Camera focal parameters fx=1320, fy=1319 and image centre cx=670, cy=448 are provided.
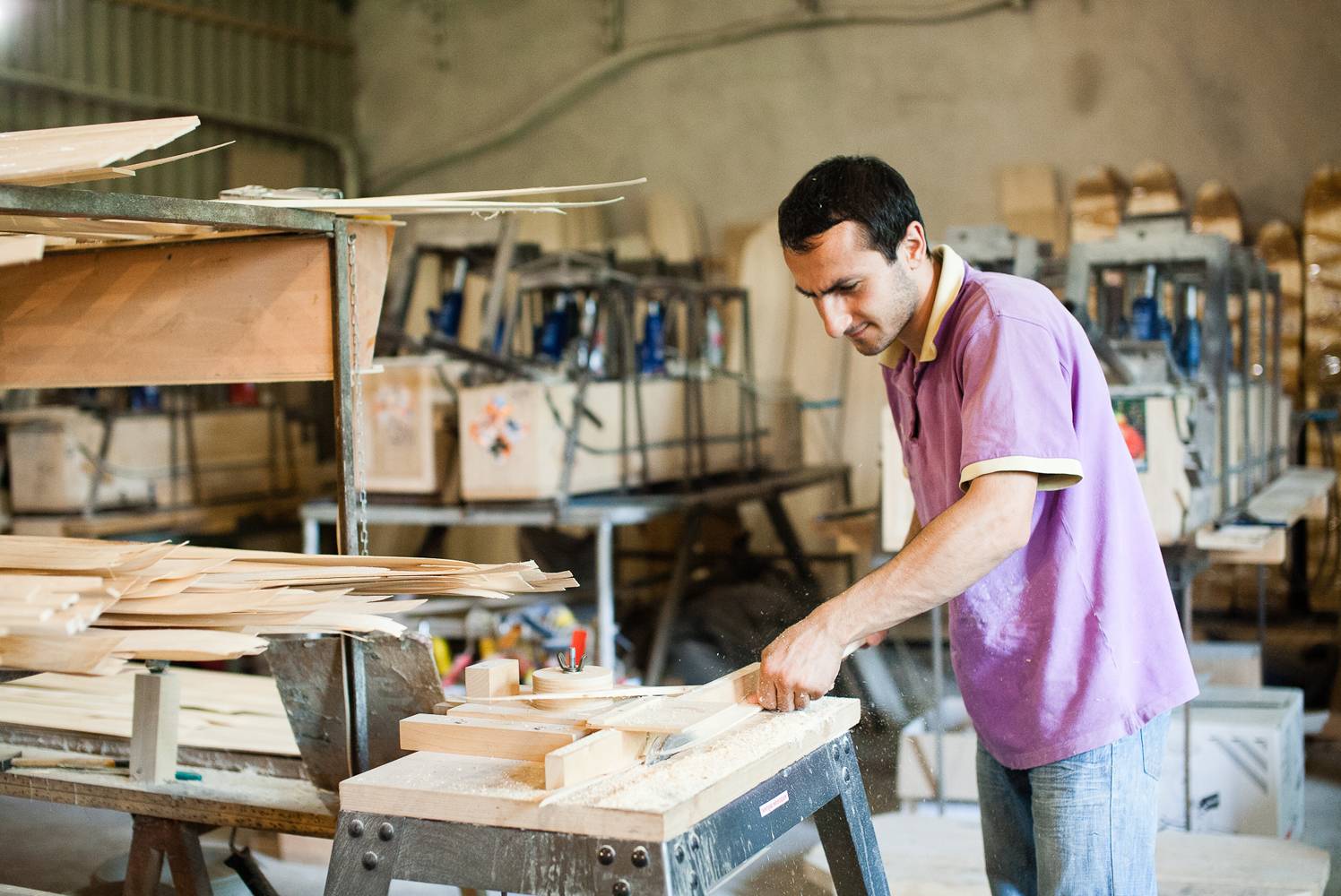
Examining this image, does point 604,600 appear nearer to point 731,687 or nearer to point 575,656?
point 575,656

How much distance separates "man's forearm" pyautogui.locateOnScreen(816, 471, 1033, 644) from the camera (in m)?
1.81

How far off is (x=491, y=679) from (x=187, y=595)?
0.44m

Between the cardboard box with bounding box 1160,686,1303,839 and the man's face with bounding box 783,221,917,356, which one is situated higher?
the man's face with bounding box 783,221,917,356

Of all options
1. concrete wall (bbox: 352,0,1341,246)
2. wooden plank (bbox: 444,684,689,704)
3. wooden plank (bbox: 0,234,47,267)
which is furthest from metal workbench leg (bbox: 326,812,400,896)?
concrete wall (bbox: 352,0,1341,246)

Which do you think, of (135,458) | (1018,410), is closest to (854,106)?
(135,458)

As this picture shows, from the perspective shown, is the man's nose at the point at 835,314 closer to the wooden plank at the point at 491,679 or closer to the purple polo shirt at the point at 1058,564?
the purple polo shirt at the point at 1058,564

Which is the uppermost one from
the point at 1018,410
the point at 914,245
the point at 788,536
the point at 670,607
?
the point at 914,245

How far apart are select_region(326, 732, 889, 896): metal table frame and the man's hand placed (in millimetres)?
90

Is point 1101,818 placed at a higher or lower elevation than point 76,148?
lower

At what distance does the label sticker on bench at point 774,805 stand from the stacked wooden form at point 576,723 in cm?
11

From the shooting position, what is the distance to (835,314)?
80.0 inches

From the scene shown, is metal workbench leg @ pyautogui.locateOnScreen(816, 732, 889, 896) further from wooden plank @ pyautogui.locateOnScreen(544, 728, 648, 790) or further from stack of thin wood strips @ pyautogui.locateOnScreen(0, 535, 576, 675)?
stack of thin wood strips @ pyautogui.locateOnScreen(0, 535, 576, 675)

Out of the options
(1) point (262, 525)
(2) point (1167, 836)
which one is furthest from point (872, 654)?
(1) point (262, 525)

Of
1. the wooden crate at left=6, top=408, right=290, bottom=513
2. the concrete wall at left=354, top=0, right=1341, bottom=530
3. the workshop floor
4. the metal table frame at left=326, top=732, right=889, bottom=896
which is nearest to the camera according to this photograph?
the metal table frame at left=326, top=732, right=889, bottom=896
